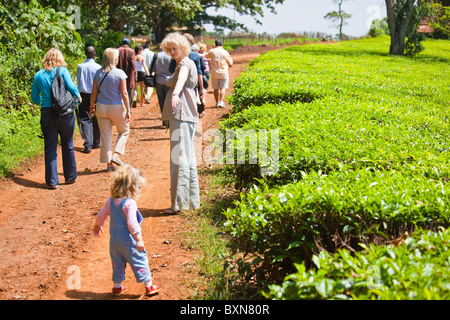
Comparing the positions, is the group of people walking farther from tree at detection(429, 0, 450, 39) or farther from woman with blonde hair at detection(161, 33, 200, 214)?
tree at detection(429, 0, 450, 39)

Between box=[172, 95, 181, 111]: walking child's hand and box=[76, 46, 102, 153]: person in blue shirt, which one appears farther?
box=[76, 46, 102, 153]: person in blue shirt

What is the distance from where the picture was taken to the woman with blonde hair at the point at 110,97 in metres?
8.34

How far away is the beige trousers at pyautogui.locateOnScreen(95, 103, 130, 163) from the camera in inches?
335

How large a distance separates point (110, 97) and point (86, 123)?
1.97 m

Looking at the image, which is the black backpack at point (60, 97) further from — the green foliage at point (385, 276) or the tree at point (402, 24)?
the tree at point (402, 24)

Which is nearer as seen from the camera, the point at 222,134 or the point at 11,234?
the point at 11,234

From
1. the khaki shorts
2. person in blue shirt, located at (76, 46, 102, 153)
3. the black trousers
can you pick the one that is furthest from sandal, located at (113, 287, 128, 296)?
the khaki shorts

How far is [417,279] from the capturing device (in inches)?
118

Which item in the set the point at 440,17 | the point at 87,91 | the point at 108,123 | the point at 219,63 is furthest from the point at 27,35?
the point at 440,17

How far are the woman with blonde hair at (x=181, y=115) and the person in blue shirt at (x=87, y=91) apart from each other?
12.2 ft
